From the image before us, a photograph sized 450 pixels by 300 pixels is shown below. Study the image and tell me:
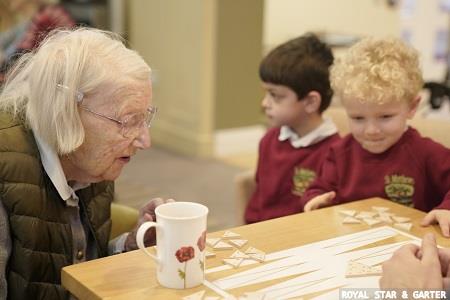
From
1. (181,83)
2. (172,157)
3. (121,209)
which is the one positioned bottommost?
(172,157)

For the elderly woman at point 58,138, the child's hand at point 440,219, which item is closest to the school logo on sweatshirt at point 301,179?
the child's hand at point 440,219

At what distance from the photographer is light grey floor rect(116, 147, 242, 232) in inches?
Result: 163

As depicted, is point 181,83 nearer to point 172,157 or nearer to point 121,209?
point 172,157

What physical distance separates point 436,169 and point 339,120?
1.92 ft

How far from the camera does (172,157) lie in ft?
17.8

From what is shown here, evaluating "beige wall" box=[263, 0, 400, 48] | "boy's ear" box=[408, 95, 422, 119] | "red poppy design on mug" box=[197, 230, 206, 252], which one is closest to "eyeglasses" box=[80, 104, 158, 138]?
"red poppy design on mug" box=[197, 230, 206, 252]

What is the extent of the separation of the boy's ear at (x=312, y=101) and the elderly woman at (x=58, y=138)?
96cm

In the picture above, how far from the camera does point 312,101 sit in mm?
2324

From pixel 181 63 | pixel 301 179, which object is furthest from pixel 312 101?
pixel 181 63

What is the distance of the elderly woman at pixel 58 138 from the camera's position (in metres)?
1.35

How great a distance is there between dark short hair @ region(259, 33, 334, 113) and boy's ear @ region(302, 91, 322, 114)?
0.05 feet

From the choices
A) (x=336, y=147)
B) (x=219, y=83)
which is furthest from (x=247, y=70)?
(x=336, y=147)

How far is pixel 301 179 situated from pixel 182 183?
2.48m

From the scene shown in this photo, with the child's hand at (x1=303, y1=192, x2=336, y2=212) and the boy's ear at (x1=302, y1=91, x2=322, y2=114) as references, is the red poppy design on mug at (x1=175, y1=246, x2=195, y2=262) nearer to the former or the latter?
the child's hand at (x1=303, y1=192, x2=336, y2=212)
